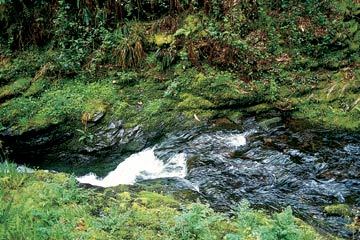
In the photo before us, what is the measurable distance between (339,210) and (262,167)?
157 cm

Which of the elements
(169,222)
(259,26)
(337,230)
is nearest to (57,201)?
(169,222)

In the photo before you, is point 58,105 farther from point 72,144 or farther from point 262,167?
point 262,167

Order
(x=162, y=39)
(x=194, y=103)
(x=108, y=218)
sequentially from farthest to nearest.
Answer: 1. (x=162, y=39)
2. (x=194, y=103)
3. (x=108, y=218)

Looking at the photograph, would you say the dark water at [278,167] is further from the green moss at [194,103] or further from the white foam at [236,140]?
the green moss at [194,103]

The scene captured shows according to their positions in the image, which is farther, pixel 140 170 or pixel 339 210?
pixel 140 170

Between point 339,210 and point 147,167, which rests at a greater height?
point 339,210

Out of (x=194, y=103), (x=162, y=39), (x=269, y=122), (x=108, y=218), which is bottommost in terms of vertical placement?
(x=269, y=122)

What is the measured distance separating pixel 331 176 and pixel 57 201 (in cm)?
421

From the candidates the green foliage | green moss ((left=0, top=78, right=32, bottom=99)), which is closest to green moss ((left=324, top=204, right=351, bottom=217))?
the green foliage

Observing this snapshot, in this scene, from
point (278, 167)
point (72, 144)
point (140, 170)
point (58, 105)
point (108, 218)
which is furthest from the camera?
point (58, 105)

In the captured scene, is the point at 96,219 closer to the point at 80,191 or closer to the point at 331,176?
the point at 80,191

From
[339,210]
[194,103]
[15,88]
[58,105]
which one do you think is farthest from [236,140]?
[15,88]

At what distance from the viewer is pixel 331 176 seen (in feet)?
19.8

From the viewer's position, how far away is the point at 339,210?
505 centimetres
